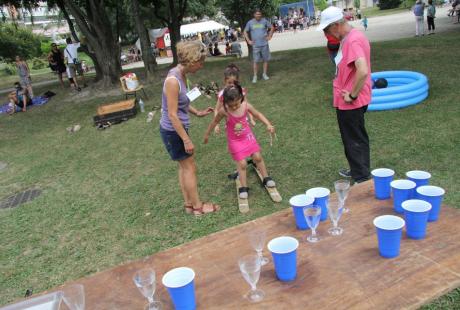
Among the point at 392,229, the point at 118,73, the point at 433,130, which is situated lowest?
the point at 433,130

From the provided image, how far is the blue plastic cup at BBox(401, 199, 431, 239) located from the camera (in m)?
1.83

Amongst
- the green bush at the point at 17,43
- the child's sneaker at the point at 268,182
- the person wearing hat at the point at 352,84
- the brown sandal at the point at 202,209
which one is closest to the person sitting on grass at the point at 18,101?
the brown sandal at the point at 202,209

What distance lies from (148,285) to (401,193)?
4.84 ft

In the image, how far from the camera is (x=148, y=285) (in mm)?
1642

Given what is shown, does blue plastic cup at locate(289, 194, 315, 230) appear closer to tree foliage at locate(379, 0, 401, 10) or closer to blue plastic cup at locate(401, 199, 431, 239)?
blue plastic cup at locate(401, 199, 431, 239)

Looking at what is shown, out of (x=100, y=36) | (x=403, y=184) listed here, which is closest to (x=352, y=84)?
(x=403, y=184)

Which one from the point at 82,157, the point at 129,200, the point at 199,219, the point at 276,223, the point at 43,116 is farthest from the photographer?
the point at 43,116

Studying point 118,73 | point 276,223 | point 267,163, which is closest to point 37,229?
point 267,163

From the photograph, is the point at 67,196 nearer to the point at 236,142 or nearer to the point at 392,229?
the point at 236,142

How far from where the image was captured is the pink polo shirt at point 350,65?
3.33 meters

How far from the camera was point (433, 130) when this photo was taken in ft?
17.6

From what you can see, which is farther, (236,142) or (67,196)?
(67,196)

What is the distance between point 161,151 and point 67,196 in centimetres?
180

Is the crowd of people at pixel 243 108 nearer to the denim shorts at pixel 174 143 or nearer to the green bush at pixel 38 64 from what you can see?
the denim shorts at pixel 174 143
